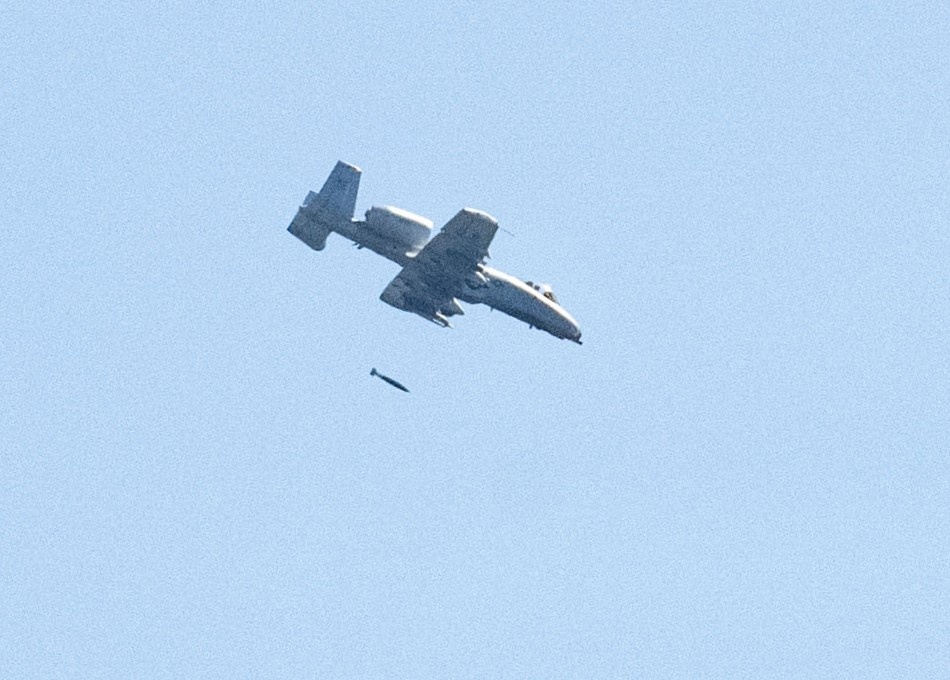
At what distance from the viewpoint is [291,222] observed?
11956cm

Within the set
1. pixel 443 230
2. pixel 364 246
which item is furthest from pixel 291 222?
pixel 443 230

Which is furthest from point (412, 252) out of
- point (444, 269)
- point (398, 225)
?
point (444, 269)

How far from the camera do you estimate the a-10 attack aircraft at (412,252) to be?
4503 inches

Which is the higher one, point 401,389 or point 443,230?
point 443,230

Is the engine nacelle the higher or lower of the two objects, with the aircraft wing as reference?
higher

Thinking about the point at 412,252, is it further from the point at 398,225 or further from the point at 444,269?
the point at 444,269

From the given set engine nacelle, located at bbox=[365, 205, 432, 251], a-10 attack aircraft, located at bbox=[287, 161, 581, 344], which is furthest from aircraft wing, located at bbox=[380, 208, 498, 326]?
engine nacelle, located at bbox=[365, 205, 432, 251]

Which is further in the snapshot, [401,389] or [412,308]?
[412,308]

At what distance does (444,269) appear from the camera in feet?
377

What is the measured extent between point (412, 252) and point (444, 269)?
11.1 feet

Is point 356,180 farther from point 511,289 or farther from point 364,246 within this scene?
point 511,289

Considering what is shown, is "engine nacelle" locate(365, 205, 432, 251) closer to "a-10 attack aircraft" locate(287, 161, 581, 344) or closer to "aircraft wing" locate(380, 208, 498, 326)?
"a-10 attack aircraft" locate(287, 161, 581, 344)

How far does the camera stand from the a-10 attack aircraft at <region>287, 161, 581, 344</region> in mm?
114375

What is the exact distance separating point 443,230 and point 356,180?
8.88 metres
